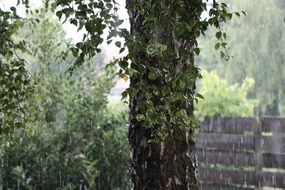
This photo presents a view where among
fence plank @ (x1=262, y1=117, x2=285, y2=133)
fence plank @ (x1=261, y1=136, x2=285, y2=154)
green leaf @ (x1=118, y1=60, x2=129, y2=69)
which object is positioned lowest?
fence plank @ (x1=261, y1=136, x2=285, y2=154)

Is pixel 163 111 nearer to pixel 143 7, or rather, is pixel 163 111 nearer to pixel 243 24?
pixel 143 7

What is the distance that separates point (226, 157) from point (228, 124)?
458 millimetres

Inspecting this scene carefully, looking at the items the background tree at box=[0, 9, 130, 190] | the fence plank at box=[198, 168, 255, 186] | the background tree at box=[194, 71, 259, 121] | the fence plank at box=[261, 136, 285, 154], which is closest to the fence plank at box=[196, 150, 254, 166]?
the fence plank at box=[198, 168, 255, 186]

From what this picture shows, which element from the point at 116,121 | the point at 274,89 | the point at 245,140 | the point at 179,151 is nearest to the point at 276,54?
the point at 274,89

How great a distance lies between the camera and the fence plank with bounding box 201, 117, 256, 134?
7305mm

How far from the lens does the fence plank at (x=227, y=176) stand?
720 cm

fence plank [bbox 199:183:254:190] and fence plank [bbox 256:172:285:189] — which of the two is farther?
fence plank [bbox 199:183:254:190]

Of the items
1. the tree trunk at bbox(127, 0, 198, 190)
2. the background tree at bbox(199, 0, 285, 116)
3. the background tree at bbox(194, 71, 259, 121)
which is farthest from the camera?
the background tree at bbox(199, 0, 285, 116)

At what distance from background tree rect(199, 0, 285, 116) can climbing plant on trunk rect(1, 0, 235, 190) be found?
678 inches

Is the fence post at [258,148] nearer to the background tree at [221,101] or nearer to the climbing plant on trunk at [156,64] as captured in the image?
the background tree at [221,101]

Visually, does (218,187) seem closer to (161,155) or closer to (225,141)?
(225,141)

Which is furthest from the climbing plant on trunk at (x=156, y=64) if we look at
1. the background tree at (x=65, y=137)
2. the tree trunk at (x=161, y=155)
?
the background tree at (x=65, y=137)

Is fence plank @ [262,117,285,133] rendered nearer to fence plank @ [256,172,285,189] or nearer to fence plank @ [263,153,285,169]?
fence plank @ [263,153,285,169]

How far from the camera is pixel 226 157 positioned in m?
7.46
